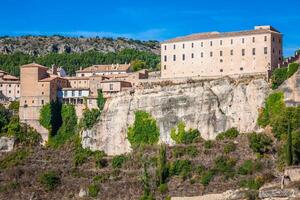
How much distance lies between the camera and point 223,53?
3009 inches

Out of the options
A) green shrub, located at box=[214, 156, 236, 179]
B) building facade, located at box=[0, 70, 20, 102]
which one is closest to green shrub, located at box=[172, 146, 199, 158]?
green shrub, located at box=[214, 156, 236, 179]

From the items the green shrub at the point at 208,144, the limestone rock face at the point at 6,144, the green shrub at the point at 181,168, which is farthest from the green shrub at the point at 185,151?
the limestone rock face at the point at 6,144

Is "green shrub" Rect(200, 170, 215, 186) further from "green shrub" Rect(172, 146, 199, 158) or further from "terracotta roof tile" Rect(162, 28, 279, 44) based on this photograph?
"terracotta roof tile" Rect(162, 28, 279, 44)

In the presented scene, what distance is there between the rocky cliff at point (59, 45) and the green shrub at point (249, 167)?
7396 centimetres

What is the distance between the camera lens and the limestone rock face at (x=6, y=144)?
8231 cm

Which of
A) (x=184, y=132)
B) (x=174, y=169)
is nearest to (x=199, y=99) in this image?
(x=184, y=132)

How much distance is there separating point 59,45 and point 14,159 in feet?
208

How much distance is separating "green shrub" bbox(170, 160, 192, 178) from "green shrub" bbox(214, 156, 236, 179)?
7.55 ft

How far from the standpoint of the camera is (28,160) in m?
78.7

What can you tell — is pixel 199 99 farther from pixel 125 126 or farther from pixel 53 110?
pixel 53 110

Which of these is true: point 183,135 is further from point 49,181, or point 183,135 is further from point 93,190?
point 49,181

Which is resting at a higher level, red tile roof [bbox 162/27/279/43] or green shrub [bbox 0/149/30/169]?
red tile roof [bbox 162/27/279/43]

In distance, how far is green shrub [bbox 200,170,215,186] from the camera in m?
67.2

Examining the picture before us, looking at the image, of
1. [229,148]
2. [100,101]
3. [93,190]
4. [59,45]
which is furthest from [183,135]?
[59,45]
